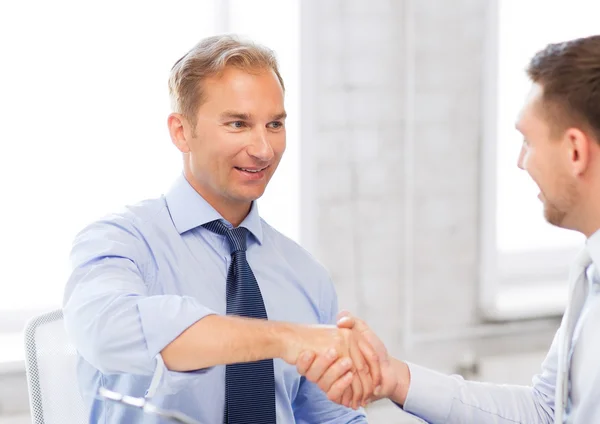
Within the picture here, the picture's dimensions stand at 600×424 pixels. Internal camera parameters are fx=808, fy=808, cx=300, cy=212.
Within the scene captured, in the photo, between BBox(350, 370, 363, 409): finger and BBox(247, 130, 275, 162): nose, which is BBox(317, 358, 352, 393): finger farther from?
BBox(247, 130, 275, 162): nose

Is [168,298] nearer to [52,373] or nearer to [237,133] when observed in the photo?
[52,373]

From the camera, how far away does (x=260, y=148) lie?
1.72 m

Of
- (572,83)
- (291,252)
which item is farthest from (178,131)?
(572,83)

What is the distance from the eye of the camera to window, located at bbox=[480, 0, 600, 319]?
3.21 meters

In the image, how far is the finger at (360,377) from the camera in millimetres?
1678

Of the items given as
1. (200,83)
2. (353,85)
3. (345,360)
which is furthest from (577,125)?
(353,85)

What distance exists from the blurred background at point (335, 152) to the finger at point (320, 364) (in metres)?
1.29

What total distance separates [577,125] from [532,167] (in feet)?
0.40

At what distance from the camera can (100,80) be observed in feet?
9.21

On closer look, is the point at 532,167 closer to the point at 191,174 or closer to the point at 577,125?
the point at 577,125

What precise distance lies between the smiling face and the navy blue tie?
0.34 ft

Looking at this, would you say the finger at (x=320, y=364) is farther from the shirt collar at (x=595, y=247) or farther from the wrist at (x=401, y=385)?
the shirt collar at (x=595, y=247)

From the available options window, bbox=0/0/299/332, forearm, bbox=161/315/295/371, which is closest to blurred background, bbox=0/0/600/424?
window, bbox=0/0/299/332

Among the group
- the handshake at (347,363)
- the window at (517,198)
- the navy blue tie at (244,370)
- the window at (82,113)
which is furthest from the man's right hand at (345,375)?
the window at (517,198)
